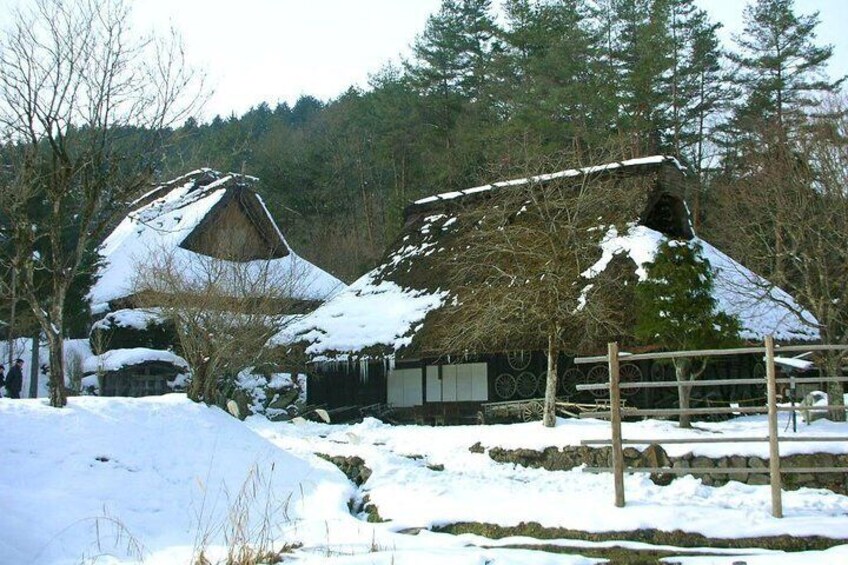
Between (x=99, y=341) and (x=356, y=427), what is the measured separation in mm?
8878

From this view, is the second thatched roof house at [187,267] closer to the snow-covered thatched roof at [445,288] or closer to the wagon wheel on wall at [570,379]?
the snow-covered thatched roof at [445,288]

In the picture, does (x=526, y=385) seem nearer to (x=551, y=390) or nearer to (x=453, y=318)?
(x=453, y=318)

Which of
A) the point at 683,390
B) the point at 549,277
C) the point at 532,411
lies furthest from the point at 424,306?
the point at 683,390

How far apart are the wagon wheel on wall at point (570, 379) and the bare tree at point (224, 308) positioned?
656cm

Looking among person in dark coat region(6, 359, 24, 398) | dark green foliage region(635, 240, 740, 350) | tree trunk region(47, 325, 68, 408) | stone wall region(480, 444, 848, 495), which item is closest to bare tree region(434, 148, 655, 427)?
dark green foliage region(635, 240, 740, 350)

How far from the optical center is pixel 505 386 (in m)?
18.8

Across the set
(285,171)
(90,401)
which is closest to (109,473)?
(90,401)

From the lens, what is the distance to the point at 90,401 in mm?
12055

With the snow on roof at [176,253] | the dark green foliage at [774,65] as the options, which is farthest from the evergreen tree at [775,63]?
the snow on roof at [176,253]

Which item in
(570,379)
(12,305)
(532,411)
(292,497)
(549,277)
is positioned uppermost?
(549,277)

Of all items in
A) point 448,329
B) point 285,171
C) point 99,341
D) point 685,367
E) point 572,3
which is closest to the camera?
point 685,367

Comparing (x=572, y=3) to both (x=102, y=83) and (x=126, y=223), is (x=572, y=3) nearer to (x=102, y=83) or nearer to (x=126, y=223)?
(x=126, y=223)

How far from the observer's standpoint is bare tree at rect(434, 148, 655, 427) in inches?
627

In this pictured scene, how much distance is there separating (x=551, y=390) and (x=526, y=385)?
11.3 feet
